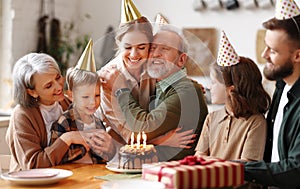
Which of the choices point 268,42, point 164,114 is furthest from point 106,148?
point 268,42

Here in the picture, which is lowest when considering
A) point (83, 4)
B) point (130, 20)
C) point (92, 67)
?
point (92, 67)

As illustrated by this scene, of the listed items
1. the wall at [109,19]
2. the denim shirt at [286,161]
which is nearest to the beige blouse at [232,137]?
the denim shirt at [286,161]

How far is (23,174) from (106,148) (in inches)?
14.7

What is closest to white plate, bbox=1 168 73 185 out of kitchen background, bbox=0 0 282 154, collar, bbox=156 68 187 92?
collar, bbox=156 68 187 92

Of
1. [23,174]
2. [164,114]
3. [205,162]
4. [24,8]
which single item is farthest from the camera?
[24,8]

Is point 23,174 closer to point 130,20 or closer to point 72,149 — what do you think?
point 72,149

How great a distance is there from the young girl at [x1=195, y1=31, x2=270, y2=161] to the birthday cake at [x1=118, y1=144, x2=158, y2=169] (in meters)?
0.29

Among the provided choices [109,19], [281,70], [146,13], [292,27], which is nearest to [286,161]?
[281,70]

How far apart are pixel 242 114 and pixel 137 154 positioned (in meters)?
0.44

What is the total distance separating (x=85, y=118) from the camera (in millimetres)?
2258

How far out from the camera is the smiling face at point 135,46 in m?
2.05

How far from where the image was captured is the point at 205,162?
177cm

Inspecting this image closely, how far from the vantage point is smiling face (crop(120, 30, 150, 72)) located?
6.72 ft

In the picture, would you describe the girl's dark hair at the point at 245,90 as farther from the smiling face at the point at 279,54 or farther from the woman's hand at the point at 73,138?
the woman's hand at the point at 73,138
